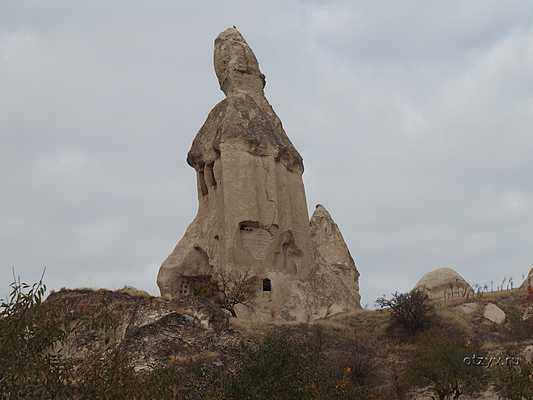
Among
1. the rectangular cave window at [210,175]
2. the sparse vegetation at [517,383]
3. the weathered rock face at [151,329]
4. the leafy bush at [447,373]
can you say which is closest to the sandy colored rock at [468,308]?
the leafy bush at [447,373]

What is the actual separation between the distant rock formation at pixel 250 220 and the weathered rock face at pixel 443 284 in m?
6.03

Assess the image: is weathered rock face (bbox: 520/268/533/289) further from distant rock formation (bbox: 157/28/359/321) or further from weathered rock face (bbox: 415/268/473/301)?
distant rock formation (bbox: 157/28/359/321)

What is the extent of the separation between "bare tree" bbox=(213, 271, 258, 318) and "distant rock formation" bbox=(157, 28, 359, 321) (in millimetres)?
236

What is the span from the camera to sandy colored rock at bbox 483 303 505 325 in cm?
3070

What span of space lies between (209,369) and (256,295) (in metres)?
10.5

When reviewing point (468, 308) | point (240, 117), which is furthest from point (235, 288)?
point (468, 308)

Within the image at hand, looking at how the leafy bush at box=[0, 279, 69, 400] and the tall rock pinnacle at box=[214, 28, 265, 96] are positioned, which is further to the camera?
the tall rock pinnacle at box=[214, 28, 265, 96]

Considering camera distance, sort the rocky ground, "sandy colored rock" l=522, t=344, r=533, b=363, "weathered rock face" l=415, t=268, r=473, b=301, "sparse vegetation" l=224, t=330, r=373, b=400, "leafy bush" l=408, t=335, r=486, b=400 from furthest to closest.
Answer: "weathered rock face" l=415, t=268, r=473, b=301 < "sandy colored rock" l=522, t=344, r=533, b=363 < the rocky ground < "leafy bush" l=408, t=335, r=486, b=400 < "sparse vegetation" l=224, t=330, r=373, b=400

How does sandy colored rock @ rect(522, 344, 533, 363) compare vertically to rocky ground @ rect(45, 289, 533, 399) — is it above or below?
below

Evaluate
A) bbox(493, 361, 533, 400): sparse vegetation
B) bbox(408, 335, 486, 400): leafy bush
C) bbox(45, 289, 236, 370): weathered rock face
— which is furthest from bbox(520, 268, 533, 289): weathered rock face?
bbox(493, 361, 533, 400): sparse vegetation

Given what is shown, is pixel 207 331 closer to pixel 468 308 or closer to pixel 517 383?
pixel 517 383

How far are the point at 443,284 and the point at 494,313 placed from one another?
8348mm

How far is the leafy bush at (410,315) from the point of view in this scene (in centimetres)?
2909

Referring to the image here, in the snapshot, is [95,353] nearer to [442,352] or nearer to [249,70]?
[442,352]
